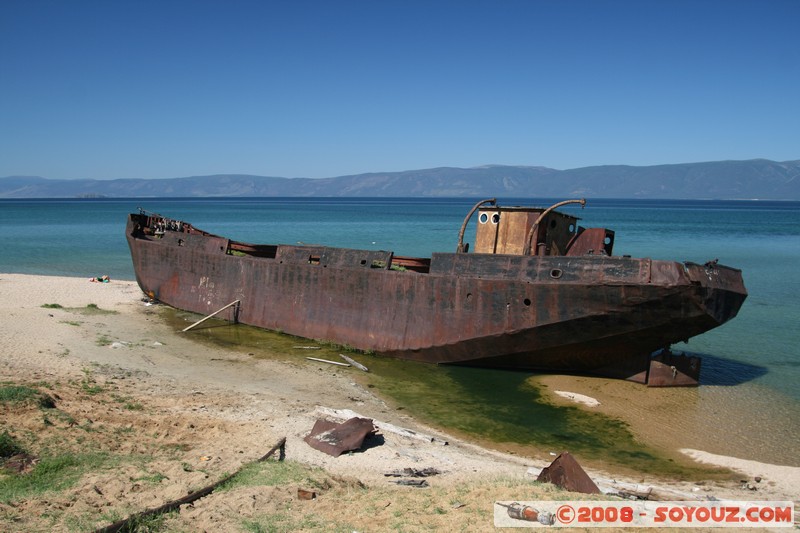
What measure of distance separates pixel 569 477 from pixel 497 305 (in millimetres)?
5616

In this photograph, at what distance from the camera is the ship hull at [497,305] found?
35.9 feet

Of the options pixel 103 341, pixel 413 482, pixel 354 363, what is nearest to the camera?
pixel 413 482

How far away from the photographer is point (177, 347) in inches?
563

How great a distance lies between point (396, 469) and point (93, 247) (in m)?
40.5

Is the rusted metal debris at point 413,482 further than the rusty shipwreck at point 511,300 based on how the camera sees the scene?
No

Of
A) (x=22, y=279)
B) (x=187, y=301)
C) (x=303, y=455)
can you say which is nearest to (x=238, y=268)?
(x=187, y=301)

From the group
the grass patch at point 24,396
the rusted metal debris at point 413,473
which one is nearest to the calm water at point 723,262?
the rusted metal debris at point 413,473

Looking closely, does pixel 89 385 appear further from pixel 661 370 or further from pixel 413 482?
pixel 661 370

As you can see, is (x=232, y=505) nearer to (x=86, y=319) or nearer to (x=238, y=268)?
(x=238, y=268)

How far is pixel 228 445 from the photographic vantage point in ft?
25.7

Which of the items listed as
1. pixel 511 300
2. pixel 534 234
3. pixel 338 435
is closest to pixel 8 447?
pixel 338 435

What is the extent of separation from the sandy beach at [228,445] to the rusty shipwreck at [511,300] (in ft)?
4.42

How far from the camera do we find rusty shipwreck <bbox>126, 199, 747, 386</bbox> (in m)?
11.0

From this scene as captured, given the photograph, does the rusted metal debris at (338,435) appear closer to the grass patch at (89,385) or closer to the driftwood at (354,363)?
the grass patch at (89,385)
